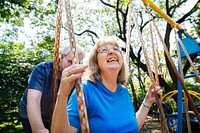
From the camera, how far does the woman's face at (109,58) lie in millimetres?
1472

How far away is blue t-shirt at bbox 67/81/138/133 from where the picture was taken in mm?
1301

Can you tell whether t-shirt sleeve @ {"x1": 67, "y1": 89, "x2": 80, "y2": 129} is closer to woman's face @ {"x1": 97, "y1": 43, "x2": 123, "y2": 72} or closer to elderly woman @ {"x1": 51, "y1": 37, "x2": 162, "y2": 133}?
elderly woman @ {"x1": 51, "y1": 37, "x2": 162, "y2": 133}

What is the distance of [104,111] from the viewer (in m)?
1.36

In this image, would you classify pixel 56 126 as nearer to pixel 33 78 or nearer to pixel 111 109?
pixel 111 109

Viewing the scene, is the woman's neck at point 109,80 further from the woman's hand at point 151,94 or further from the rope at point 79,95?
the rope at point 79,95

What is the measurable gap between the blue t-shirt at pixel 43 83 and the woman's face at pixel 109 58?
43 centimetres

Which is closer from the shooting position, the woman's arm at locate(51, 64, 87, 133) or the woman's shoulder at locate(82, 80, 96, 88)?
the woman's arm at locate(51, 64, 87, 133)

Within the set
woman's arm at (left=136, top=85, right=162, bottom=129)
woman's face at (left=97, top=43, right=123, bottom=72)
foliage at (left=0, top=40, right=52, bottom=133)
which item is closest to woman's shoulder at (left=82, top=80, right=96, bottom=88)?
woman's face at (left=97, top=43, right=123, bottom=72)

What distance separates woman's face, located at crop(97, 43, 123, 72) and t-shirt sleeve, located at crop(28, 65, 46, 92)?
17.1 inches

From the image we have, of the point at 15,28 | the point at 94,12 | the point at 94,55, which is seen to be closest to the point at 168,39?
the point at 94,12

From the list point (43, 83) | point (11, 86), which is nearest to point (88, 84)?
point (43, 83)

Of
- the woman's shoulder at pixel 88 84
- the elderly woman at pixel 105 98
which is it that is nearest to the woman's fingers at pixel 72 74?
the elderly woman at pixel 105 98

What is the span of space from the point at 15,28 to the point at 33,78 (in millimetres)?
13849

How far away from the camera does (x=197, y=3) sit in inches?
427
